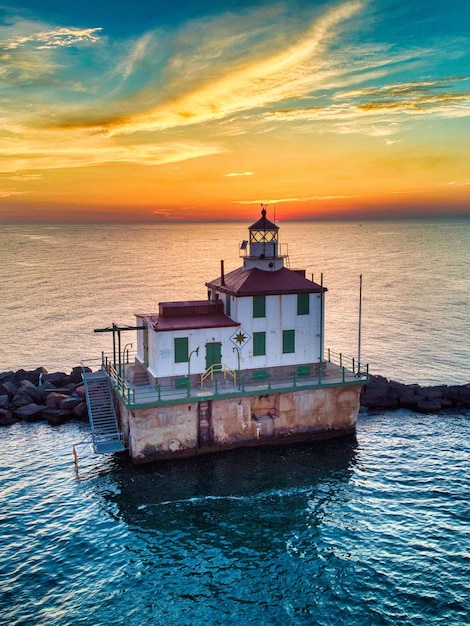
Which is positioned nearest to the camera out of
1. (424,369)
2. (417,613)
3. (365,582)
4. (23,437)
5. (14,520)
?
(417,613)

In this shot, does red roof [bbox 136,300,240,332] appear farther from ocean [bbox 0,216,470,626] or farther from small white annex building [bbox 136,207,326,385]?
ocean [bbox 0,216,470,626]

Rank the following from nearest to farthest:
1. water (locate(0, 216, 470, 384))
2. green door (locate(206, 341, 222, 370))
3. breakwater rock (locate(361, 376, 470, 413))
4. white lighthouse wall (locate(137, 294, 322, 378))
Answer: white lighthouse wall (locate(137, 294, 322, 378)) → green door (locate(206, 341, 222, 370)) → breakwater rock (locate(361, 376, 470, 413)) → water (locate(0, 216, 470, 384))

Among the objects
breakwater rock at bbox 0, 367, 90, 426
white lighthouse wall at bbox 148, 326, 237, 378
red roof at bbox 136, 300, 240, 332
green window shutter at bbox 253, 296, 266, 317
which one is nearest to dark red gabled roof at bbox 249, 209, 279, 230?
green window shutter at bbox 253, 296, 266, 317

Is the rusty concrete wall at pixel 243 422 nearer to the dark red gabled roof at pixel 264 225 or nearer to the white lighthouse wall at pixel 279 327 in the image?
the white lighthouse wall at pixel 279 327

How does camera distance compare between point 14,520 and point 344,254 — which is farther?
point 344,254

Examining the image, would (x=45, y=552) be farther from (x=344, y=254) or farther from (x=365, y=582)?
(x=344, y=254)

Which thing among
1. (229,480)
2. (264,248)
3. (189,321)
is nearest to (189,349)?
(189,321)

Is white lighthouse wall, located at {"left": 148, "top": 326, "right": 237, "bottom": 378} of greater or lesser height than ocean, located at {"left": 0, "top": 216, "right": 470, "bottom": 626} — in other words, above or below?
Answer: above

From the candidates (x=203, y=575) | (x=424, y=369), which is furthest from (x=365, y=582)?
(x=424, y=369)
